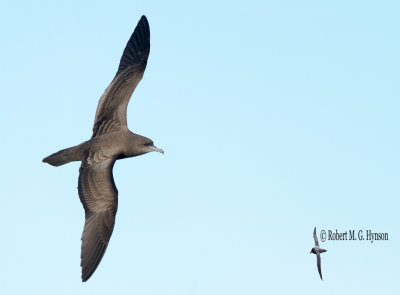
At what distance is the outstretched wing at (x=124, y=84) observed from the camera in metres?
16.2

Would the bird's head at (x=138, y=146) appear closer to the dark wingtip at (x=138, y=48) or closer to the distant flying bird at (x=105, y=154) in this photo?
the distant flying bird at (x=105, y=154)

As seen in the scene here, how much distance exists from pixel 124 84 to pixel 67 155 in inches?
80.9

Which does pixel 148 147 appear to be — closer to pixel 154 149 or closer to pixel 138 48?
pixel 154 149

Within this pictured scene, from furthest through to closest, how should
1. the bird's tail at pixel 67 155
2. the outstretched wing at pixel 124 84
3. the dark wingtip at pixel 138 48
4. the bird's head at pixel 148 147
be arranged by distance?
the dark wingtip at pixel 138 48 < the outstretched wing at pixel 124 84 < the bird's head at pixel 148 147 < the bird's tail at pixel 67 155

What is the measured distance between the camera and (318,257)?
15.7 m

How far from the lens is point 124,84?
54.7ft

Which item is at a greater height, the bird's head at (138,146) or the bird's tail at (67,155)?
the bird's head at (138,146)

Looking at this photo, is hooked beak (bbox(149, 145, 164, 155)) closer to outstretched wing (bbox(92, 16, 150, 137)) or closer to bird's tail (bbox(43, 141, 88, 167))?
outstretched wing (bbox(92, 16, 150, 137))

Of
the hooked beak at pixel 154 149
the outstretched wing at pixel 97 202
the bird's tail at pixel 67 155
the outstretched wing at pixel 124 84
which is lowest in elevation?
the outstretched wing at pixel 97 202

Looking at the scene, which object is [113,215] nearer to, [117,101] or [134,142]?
[134,142]

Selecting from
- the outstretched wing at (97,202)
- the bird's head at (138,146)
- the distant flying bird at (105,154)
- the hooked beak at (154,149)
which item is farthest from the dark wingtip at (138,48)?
the outstretched wing at (97,202)

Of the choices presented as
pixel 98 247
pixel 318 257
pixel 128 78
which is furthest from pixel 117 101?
pixel 318 257

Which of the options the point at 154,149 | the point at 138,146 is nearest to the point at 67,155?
the point at 138,146

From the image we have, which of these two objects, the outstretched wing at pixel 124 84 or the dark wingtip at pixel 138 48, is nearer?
the outstretched wing at pixel 124 84
